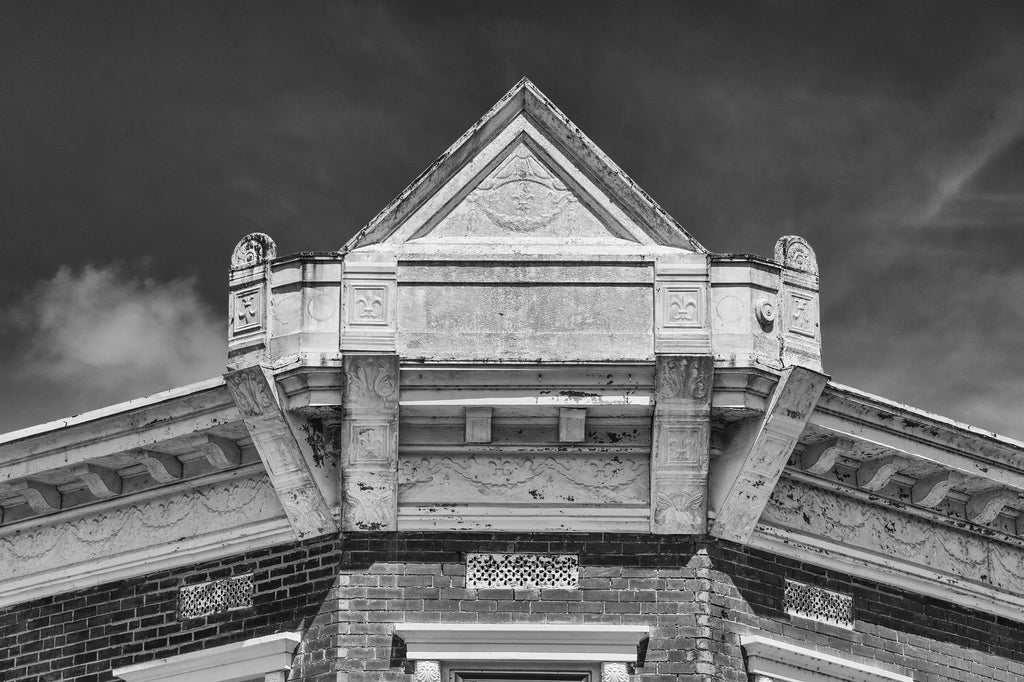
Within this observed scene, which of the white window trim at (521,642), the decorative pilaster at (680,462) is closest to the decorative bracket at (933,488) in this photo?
the decorative pilaster at (680,462)

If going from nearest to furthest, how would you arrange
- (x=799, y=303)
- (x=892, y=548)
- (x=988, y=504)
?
(x=799, y=303), (x=892, y=548), (x=988, y=504)

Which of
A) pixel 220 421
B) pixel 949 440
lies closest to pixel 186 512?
pixel 220 421

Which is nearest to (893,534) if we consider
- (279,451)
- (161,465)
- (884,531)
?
(884,531)

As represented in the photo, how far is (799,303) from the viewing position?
1619 centimetres

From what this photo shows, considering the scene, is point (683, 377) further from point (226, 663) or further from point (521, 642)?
point (226, 663)

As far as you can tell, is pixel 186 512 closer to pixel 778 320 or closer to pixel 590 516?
pixel 590 516

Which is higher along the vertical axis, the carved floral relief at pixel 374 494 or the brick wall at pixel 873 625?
the carved floral relief at pixel 374 494

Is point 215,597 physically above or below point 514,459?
below

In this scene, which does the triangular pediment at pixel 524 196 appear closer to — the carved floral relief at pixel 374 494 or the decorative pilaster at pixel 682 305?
the decorative pilaster at pixel 682 305

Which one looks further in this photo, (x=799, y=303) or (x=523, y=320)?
(x=799, y=303)

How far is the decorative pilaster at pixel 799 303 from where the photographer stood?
52.4 ft

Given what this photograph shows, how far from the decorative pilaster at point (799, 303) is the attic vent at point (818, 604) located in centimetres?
185

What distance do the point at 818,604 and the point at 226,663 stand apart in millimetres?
4762

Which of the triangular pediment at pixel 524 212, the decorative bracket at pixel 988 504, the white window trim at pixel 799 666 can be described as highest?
the triangular pediment at pixel 524 212
